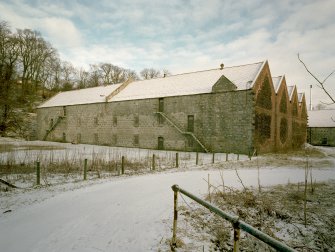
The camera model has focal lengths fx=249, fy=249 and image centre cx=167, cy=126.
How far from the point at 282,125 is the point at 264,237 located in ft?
101

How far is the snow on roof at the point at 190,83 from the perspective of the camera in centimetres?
2564

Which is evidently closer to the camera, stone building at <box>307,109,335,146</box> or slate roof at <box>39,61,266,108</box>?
slate roof at <box>39,61,266,108</box>

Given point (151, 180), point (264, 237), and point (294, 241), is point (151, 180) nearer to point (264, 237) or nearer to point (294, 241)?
point (294, 241)

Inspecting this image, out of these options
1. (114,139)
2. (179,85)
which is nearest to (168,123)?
(179,85)

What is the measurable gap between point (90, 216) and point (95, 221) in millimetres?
396

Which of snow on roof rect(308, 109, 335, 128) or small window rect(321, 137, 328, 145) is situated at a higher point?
snow on roof rect(308, 109, 335, 128)

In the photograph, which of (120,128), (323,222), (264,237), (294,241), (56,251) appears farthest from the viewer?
(120,128)

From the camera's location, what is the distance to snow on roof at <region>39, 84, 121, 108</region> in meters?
37.9

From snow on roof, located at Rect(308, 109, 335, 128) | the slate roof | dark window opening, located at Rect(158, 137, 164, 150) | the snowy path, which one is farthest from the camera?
snow on roof, located at Rect(308, 109, 335, 128)

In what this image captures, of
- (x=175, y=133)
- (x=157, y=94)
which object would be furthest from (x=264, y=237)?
(x=157, y=94)

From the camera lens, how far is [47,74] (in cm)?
6197

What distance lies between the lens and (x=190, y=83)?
1160 inches

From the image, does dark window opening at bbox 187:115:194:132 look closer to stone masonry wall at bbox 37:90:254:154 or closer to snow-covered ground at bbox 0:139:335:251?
stone masonry wall at bbox 37:90:254:154

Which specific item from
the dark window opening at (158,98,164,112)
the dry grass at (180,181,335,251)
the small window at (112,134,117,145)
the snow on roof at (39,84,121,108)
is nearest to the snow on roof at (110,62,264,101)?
the dark window opening at (158,98,164,112)
